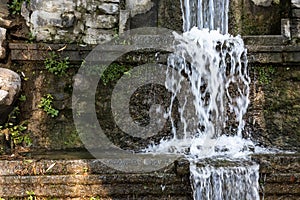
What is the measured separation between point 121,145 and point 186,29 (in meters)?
1.55

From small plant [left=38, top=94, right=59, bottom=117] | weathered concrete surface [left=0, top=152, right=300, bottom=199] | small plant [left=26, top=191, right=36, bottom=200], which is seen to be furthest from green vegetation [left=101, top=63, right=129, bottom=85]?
small plant [left=26, top=191, right=36, bottom=200]

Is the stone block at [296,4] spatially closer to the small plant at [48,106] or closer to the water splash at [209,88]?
the water splash at [209,88]

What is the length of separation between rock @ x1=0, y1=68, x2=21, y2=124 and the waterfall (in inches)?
77.5

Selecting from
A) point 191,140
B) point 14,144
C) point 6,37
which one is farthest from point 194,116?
point 6,37

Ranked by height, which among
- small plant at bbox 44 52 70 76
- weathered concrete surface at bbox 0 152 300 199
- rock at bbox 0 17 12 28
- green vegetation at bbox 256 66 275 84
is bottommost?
weathered concrete surface at bbox 0 152 300 199

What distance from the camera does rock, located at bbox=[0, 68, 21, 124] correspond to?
391 cm

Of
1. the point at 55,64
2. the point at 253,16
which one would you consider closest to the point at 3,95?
the point at 55,64

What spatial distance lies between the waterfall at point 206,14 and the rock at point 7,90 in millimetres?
1967

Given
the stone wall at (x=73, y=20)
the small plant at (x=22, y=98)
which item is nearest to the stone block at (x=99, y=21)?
the stone wall at (x=73, y=20)

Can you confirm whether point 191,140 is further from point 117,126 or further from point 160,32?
point 160,32

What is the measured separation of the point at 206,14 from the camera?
16.0 feet

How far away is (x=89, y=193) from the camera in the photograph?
327 cm

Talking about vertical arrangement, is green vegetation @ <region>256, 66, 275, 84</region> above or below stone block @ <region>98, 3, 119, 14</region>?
below

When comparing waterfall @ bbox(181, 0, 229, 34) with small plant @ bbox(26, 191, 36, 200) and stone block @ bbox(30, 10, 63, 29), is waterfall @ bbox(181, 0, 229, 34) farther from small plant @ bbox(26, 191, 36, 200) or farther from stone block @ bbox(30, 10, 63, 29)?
small plant @ bbox(26, 191, 36, 200)
